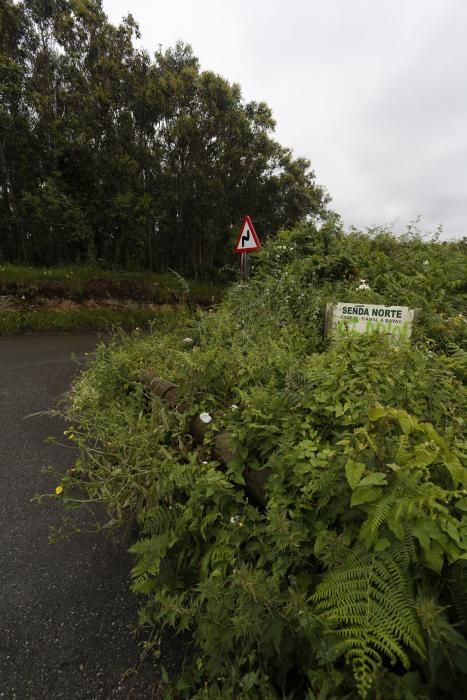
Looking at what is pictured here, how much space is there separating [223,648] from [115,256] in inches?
543

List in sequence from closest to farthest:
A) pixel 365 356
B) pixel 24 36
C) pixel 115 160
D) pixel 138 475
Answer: pixel 138 475 → pixel 365 356 → pixel 24 36 → pixel 115 160

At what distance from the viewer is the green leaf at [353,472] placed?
4.57 ft

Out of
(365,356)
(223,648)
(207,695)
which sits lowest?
(207,695)

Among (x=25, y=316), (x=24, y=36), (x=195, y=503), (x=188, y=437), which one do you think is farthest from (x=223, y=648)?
(x=24, y=36)

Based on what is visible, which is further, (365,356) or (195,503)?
(365,356)

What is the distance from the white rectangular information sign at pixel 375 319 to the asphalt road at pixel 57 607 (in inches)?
100

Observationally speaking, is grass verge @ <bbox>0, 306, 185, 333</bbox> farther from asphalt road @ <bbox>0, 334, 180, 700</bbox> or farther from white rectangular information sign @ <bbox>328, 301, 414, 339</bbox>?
asphalt road @ <bbox>0, 334, 180, 700</bbox>

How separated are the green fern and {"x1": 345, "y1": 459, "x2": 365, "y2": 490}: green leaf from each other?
253 millimetres

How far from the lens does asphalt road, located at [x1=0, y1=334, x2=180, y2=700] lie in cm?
164

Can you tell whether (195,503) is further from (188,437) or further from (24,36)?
(24,36)

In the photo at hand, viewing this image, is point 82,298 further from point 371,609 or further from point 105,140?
point 371,609

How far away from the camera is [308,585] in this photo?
59.1 inches

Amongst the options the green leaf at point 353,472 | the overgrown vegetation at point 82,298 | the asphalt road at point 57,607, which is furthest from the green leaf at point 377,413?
the overgrown vegetation at point 82,298

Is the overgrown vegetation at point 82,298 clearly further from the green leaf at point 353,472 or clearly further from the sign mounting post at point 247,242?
the green leaf at point 353,472
